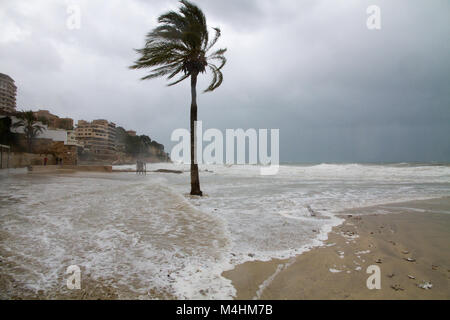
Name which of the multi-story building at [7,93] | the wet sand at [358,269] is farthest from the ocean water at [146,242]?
the multi-story building at [7,93]

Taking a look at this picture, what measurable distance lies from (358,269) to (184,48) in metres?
10.1

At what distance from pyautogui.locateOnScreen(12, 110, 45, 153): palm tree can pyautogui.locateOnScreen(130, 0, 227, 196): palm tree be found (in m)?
50.9

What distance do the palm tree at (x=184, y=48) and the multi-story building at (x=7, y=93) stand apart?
281 ft

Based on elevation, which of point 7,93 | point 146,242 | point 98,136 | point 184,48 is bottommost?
point 146,242

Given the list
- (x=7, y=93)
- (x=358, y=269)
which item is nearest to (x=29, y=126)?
(x=7, y=93)

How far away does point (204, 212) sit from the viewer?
6852 mm

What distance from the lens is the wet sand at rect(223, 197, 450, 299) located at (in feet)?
8.01

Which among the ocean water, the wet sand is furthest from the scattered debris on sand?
the ocean water

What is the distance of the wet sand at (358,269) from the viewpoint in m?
2.44

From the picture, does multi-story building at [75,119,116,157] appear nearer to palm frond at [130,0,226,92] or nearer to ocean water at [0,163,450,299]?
palm frond at [130,0,226,92]

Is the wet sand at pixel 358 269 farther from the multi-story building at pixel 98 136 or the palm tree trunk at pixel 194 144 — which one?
the multi-story building at pixel 98 136

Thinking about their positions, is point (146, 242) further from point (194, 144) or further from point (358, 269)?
point (194, 144)

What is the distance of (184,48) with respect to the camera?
10.1 meters
